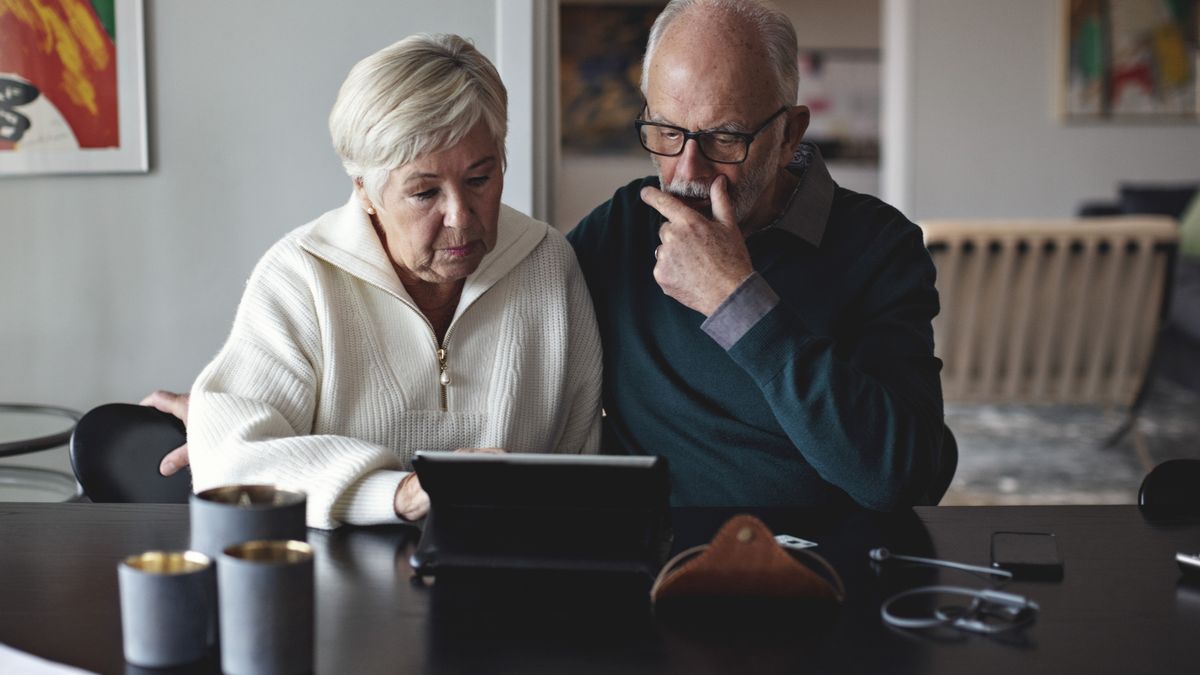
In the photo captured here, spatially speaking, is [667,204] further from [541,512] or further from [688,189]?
[541,512]

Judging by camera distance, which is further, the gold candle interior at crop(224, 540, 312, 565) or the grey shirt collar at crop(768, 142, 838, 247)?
the grey shirt collar at crop(768, 142, 838, 247)

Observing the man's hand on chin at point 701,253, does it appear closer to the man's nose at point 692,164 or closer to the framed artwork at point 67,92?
the man's nose at point 692,164

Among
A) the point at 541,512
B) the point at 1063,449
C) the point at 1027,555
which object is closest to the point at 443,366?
the point at 541,512

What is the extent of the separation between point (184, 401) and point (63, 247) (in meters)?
0.87

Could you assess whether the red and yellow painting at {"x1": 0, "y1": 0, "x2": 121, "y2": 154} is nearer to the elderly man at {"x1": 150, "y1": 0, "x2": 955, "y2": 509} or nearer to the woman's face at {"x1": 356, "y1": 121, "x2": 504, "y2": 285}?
the elderly man at {"x1": 150, "y1": 0, "x2": 955, "y2": 509}

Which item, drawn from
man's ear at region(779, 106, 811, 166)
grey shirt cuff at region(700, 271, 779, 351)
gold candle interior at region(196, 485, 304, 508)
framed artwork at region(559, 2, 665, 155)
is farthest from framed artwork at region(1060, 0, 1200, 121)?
gold candle interior at region(196, 485, 304, 508)

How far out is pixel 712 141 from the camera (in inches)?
68.6

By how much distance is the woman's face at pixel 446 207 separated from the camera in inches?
64.5

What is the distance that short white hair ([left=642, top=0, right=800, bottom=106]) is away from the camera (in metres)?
1.77

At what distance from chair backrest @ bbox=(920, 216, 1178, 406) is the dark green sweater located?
10.1 ft

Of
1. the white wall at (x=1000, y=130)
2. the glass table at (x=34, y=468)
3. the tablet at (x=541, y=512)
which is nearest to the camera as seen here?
the tablet at (x=541, y=512)

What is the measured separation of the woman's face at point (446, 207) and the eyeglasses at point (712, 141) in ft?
0.81

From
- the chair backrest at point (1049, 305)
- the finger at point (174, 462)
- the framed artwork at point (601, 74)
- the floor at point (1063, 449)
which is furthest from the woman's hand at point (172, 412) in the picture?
the framed artwork at point (601, 74)

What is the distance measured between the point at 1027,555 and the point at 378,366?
0.92 metres
